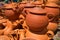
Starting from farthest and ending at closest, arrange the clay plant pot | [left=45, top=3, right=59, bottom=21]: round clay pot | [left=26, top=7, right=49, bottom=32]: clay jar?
the clay plant pot → [left=45, top=3, right=59, bottom=21]: round clay pot → [left=26, top=7, right=49, bottom=32]: clay jar

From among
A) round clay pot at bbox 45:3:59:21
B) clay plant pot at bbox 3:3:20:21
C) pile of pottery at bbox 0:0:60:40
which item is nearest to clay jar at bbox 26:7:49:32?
pile of pottery at bbox 0:0:60:40

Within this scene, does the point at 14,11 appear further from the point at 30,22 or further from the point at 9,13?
the point at 30,22

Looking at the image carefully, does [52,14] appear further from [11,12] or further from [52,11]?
[11,12]

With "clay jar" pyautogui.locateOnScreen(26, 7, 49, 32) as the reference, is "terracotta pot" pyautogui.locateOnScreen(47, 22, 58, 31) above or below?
below

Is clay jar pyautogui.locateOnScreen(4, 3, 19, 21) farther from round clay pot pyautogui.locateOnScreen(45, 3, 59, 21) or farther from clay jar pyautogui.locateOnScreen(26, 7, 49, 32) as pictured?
clay jar pyautogui.locateOnScreen(26, 7, 49, 32)

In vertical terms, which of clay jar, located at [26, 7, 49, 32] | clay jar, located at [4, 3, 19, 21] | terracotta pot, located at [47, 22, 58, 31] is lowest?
terracotta pot, located at [47, 22, 58, 31]

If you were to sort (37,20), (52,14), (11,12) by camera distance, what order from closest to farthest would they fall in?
(37,20)
(52,14)
(11,12)

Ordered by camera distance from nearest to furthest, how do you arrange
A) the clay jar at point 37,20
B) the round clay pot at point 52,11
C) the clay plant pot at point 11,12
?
the clay jar at point 37,20 → the round clay pot at point 52,11 → the clay plant pot at point 11,12

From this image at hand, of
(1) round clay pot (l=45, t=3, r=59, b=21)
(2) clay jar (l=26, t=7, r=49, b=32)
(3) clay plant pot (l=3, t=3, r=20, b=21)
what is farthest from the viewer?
(3) clay plant pot (l=3, t=3, r=20, b=21)

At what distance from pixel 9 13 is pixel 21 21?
0.18m

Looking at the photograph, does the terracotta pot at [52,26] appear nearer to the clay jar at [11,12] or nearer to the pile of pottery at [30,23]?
the pile of pottery at [30,23]

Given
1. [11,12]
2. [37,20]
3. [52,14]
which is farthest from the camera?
[11,12]

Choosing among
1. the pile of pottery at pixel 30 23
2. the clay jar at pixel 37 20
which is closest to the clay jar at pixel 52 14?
the pile of pottery at pixel 30 23

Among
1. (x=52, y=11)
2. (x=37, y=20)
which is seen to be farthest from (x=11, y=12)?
(x=37, y=20)
